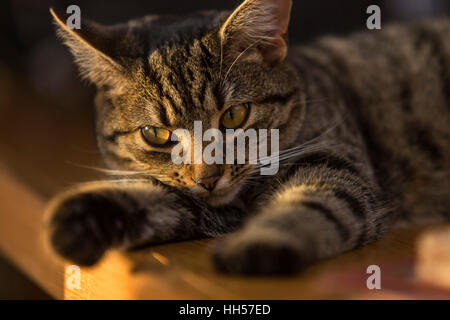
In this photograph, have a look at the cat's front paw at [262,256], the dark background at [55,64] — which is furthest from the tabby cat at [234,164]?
the dark background at [55,64]

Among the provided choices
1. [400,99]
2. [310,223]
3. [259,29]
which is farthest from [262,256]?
[400,99]

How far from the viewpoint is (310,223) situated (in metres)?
0.79

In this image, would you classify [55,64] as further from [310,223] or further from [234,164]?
[310,223]

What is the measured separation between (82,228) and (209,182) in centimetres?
29

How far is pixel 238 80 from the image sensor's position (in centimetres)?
105

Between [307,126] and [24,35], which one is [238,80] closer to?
[307,126]

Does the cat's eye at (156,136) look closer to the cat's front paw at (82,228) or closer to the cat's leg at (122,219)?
the cat's leg at (122,219)

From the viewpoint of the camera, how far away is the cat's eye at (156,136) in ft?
3.42

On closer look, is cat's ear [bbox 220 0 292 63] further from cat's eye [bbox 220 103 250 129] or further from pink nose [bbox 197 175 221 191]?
pink nose [bbox 197 175 221 191]

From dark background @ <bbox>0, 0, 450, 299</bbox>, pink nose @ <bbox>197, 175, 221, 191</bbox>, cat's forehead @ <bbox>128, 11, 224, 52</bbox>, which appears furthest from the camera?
dark background @ <bbox>0, 0, 450, 299</bbox>

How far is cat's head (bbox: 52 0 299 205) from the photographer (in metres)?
1.00

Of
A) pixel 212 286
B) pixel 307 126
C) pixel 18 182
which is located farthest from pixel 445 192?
pixel 18 182

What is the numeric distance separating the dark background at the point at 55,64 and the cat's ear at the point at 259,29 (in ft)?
2.24

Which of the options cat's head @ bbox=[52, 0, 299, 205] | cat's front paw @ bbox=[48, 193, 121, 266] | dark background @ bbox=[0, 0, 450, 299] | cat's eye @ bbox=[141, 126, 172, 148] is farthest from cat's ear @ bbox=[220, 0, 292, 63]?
dark background @ bbox=[0, 0, 450, 299]
